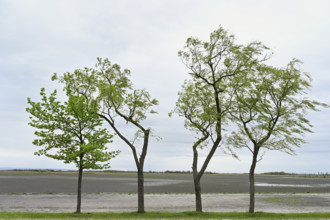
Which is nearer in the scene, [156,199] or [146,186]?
[156,199]

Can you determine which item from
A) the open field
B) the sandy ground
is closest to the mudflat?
the open field

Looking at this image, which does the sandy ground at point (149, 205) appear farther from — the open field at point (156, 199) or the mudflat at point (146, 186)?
the mudflat at point (146, 186)

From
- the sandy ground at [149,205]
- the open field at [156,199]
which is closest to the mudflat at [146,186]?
the open field at [156,199]

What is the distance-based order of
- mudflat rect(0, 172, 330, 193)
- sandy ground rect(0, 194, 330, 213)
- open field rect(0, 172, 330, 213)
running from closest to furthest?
sandy ground rect(0, 194, 330, 213), open field rect(0, 172, 330, 213), mudflat rect(0, 172, 330, 193)

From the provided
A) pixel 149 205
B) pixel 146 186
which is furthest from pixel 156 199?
pixel 146 186

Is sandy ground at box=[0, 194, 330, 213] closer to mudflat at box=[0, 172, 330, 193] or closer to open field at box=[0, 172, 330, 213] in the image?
open field at box=[0, 172, 330, 213]

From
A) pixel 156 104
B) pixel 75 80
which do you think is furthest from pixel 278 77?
pixel 75 80

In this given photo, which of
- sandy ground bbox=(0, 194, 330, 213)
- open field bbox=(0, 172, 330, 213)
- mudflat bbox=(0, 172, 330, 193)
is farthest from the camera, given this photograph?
mudflat bbox=(0, 172, 330, 193)

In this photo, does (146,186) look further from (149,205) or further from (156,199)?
(149,205)

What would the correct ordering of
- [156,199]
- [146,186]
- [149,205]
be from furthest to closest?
[146,186] < [156,199] < [149,205]

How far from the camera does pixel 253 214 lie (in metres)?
26.0

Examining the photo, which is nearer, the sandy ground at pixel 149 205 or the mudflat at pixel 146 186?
the sandy ground at pixel 149 205

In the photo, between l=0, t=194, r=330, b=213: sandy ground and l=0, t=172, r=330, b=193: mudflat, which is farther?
l=0, t=172, r=330, b=193: mudflat

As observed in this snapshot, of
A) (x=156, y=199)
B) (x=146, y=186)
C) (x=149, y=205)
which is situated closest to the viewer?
(x=149, y=205)
